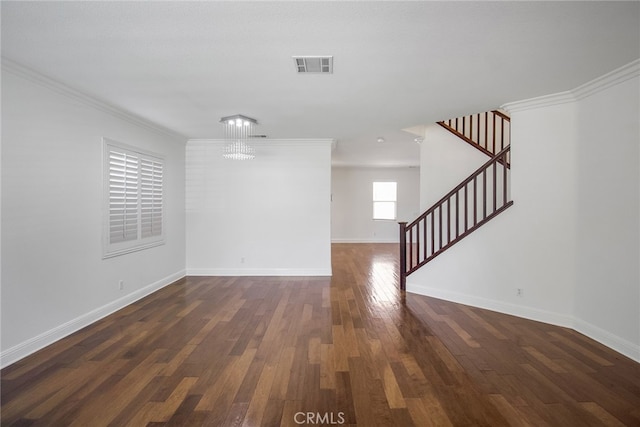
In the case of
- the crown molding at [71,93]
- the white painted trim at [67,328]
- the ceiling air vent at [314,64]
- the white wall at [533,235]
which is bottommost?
the white painted trim at [67,328]

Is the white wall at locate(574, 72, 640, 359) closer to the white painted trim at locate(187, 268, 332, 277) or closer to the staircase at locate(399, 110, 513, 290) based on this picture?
the staircase at locate(399, 110, 513, 290)

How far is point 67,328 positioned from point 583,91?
5853 millimetres

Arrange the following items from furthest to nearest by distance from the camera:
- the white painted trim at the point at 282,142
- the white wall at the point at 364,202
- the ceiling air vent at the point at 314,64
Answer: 1. the white wall at the point at 364,202
2. the white painted trim at the point at 282,142
3. the ceiling air vent at the point at 314,64

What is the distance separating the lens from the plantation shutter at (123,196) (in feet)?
12.2

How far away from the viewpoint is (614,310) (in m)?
2.81

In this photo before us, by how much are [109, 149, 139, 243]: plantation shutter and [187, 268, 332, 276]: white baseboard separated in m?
1.64

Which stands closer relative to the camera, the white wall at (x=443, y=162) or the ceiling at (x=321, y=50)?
the ceiling at (x=321, y=50)

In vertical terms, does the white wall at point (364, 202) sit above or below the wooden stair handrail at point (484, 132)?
below

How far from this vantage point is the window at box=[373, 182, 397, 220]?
1045 centimetres

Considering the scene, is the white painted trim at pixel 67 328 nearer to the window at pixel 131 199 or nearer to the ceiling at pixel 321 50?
the window at pixel 131 199

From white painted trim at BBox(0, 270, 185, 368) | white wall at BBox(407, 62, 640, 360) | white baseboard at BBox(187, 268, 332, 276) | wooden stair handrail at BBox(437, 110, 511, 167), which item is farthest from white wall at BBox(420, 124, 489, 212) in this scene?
white painted trim at BBox(0, 270, 185, 368)

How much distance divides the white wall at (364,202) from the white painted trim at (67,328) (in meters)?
6.74

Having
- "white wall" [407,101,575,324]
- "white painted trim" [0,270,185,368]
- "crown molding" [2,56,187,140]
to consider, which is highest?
"crown molding" [2,56,187,140]

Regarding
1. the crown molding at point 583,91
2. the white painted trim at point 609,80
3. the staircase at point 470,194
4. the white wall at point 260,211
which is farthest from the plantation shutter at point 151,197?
the white painted trim at point 609,80
